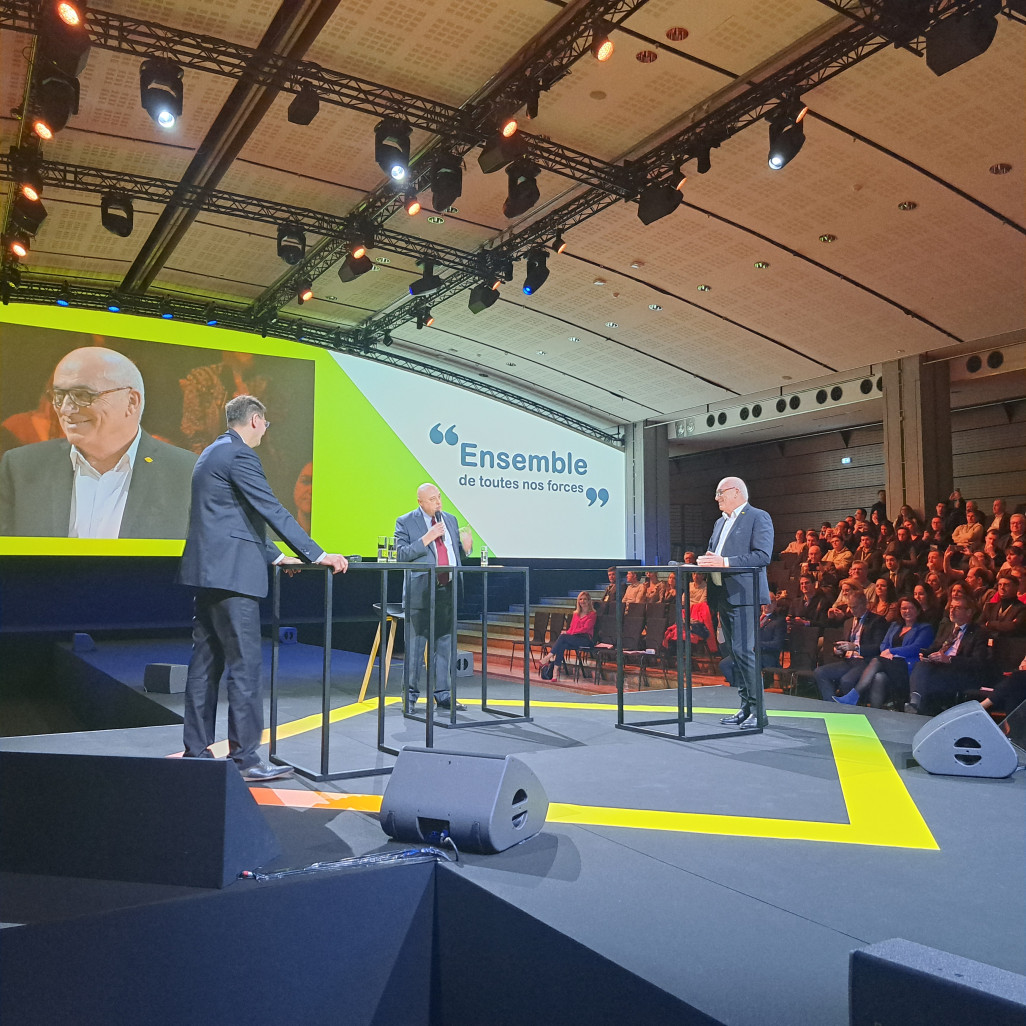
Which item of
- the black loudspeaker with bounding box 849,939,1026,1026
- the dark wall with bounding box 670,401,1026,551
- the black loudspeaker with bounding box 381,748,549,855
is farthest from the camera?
the dark wall with bounding box 670,401,1026,551

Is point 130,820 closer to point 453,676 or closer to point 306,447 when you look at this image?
point 453,676

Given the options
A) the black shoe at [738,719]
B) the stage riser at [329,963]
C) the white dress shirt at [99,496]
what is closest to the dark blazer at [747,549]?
the black shoe at [738,719]

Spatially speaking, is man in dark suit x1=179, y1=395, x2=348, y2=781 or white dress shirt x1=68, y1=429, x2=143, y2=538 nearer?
man in dark suit x1=179, y1=395, x2=348, y2=781

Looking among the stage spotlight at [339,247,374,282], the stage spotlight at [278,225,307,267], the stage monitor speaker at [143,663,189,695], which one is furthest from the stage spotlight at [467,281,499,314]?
the stage monitor speaker at [143,663,189,695]

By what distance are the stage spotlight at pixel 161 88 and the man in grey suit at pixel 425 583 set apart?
139 inches

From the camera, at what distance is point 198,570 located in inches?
121

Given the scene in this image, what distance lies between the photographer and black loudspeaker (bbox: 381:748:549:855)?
223 cm

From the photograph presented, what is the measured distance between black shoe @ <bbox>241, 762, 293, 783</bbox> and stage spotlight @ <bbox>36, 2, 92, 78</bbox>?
16.1 ft

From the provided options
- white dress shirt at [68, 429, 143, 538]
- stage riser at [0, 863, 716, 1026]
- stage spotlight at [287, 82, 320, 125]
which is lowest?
stage riser at [0, 863, 716, 1026]

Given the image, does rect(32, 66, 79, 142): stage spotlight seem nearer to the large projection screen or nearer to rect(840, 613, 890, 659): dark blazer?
the large projection screen

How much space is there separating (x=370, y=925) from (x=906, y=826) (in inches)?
65.2

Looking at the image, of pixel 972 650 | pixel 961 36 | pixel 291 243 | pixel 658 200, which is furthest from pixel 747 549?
pixel 291 243

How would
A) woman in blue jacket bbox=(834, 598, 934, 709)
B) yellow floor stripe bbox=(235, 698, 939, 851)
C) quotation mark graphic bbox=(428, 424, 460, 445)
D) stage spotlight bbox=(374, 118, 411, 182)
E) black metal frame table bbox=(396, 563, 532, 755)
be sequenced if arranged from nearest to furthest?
yellow floor stripe bbox=(235, 698, 939, 851)
black metal frame table bbox=(396, 563, 532, 755)
woman in blue jacket bbox=(834, 598, 934, 709)
stage spotlight bbox=(374, 118, 411, 182)
quotation mark graphic bbox=(428, 424, 460, 445)

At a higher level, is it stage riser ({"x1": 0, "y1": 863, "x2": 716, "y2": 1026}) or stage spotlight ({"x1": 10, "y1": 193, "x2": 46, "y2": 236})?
stage spotlight ({"x1": 10, "y1": 193, "x2": 46, "y2": 236})
